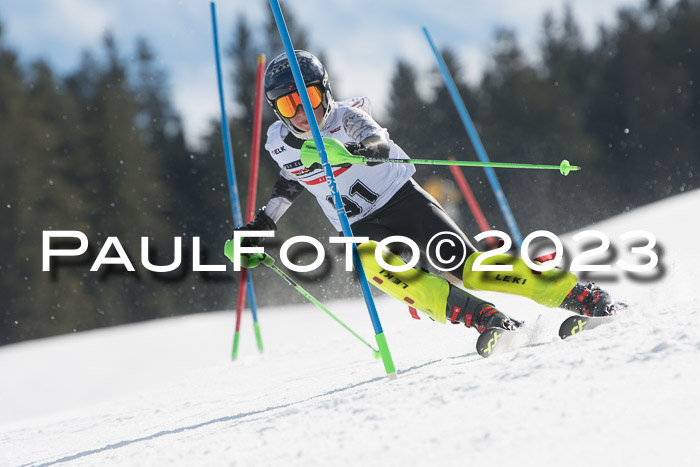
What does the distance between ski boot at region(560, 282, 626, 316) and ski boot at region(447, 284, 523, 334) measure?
0.83 feet

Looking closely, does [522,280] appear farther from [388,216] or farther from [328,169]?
[328,169]

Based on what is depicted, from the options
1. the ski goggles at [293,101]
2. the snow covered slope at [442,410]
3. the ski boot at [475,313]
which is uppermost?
the ski goggles at [293,101]

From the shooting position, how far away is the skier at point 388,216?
296 cm

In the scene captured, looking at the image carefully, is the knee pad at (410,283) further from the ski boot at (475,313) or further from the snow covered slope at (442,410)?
the snow covered slope at (442,410)

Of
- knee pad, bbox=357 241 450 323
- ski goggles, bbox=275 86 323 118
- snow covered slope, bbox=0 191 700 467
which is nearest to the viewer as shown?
snow covered slope, bbox=0 191 700 467

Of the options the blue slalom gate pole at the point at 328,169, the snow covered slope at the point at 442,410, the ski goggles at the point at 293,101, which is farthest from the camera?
the ski goggles at the point at 293,101

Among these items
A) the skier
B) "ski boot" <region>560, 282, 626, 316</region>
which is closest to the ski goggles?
the skier

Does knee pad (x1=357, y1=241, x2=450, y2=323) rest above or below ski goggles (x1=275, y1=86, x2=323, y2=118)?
below

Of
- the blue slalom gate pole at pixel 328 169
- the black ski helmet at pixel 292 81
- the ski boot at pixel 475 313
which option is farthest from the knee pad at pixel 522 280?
the black ski helmet at pixel 292 81

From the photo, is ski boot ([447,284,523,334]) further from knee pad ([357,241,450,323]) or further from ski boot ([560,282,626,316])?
ski boot ([560,282,626,316])

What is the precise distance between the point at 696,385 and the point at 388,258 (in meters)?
1.59

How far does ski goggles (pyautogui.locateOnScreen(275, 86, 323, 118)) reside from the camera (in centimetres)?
331

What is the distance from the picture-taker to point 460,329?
15.3ft

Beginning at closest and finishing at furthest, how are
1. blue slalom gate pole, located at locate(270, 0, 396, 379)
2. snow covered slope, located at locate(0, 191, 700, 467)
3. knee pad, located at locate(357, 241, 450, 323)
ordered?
1. snow covered slope, located at locate(0, 191, 700, 467)
2. blue slalom gate pole, located at locate(270, 0, 396, 379)
3. knee pad, located at locate(357, 241, 450, 323)
